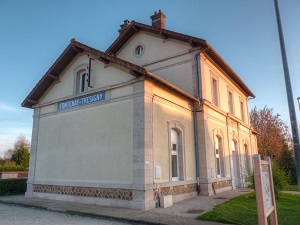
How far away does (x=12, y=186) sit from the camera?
12633mm

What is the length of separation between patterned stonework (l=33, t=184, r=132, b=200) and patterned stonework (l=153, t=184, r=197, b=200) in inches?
37.6

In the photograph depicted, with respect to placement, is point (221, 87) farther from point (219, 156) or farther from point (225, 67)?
point (219, 156)

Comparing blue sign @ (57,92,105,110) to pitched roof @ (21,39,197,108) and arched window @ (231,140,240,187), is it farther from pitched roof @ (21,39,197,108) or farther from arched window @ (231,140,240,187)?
arched window @ (231,140,240,187)

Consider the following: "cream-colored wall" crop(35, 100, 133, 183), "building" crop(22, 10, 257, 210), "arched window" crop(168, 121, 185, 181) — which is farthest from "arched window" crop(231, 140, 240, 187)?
"cream-colored wall" crop(35, 100, 133, 183)

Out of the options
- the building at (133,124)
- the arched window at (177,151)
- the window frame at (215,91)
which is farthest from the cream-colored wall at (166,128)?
the window frame at (215,91)

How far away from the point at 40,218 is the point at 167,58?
373 inches

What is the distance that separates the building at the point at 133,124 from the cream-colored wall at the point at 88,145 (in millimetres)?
38

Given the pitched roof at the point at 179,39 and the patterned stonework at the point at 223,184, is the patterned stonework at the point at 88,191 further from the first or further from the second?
the pitched roof at the point at 179,39

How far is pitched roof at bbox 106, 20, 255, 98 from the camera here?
12312mm

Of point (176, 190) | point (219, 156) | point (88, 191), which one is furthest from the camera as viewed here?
point (219, 156)

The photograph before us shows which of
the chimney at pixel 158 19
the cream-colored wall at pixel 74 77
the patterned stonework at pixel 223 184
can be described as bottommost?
the patterned stonework at pixel 223 184

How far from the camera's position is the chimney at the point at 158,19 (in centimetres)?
1500

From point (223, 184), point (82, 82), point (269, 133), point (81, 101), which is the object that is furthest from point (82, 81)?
point (269, 133)

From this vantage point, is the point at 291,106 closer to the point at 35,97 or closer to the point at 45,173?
the point at 45,173
